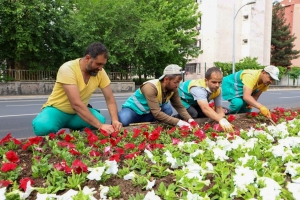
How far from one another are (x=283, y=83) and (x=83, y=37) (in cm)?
3002

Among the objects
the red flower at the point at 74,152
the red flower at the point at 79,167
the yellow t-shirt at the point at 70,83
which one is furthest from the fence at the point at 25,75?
the red flower at the point at 79,167

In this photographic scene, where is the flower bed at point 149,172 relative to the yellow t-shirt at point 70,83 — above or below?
below

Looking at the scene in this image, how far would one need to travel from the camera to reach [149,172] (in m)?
2.00

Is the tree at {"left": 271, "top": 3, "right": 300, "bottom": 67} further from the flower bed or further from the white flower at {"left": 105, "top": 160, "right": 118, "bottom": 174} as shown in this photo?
the white flower at {"left": 105, "top": 160, "right": 118, "bottom": 174}

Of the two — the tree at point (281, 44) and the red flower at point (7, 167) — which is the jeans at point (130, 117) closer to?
the red flower at point (7, 167)

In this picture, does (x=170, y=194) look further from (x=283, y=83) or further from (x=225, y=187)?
(x=283, y=83)

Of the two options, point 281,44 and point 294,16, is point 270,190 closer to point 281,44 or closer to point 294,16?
point 281,44

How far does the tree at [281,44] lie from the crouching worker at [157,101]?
43456 millimetres

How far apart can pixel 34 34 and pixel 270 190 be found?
16475mm

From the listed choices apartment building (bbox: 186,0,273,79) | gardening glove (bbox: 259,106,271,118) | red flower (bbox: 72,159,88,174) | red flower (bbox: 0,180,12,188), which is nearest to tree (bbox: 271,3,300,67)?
apartment building (bbox: 186,0,273,79)

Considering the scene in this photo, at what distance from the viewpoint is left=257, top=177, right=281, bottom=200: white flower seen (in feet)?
5.16

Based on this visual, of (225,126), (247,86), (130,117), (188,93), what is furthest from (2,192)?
(247,86)

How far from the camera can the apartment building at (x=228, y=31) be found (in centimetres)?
3269

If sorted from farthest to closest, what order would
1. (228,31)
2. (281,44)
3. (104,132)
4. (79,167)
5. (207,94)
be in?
(281,44) < (228,31) < (207,94) < (104,132) < (79,167)
